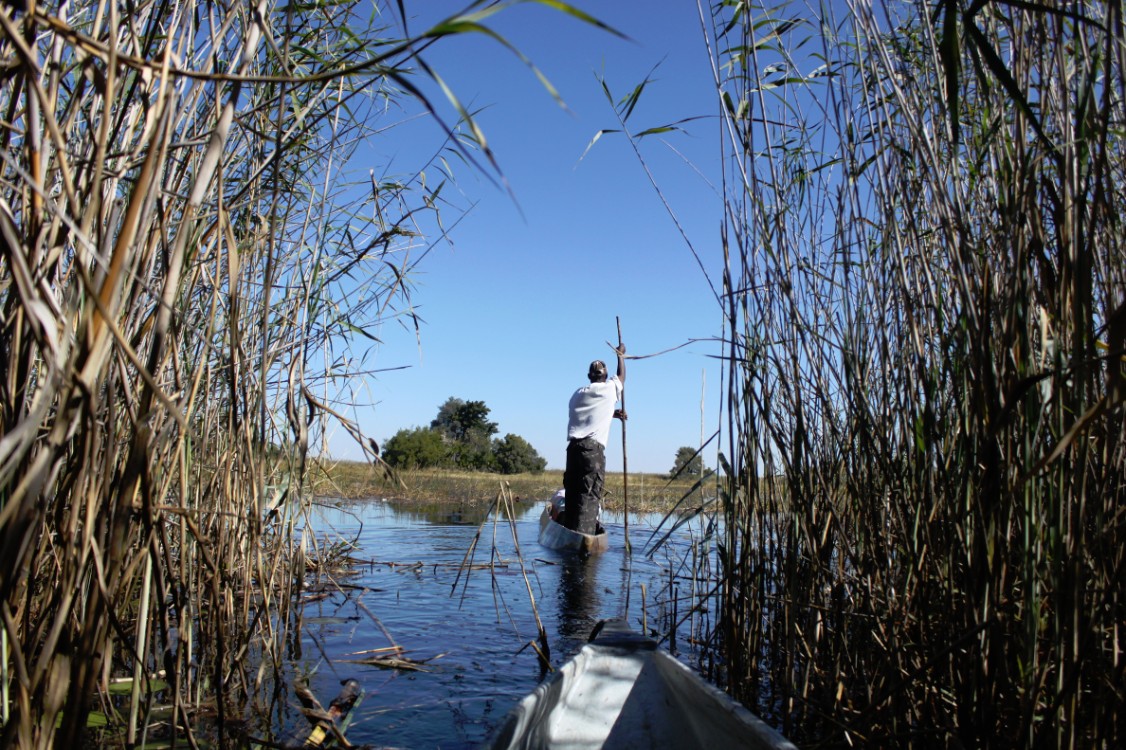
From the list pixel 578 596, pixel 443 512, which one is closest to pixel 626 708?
pixel 578 596

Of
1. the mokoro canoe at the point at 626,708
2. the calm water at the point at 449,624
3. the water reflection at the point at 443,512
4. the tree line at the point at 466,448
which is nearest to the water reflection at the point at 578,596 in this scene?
the calm water at the point at 449,624

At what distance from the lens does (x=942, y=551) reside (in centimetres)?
204

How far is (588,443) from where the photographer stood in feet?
25.8

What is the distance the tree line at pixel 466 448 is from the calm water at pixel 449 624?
776 centimetres

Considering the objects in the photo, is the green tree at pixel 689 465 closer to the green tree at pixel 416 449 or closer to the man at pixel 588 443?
the man at pixel 588 443

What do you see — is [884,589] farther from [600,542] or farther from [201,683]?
[600,542]

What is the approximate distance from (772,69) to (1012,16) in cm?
112

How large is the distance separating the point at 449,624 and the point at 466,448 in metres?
23.3

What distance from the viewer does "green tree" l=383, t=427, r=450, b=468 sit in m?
23.7

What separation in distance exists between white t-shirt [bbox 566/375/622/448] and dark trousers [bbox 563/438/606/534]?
0.09 metres

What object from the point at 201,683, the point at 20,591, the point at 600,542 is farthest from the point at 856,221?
the point at 600,542

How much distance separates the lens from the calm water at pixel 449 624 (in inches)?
125

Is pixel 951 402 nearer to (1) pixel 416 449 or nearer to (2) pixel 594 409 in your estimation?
(2) pixel 594 409

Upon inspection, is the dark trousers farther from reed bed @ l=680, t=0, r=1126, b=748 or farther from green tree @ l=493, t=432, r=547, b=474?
green tree @ l=493, t=432, r=547, b=474
